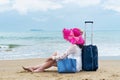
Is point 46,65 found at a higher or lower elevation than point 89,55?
lower

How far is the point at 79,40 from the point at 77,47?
0.55 ft

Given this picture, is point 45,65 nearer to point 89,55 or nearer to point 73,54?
point 73,54

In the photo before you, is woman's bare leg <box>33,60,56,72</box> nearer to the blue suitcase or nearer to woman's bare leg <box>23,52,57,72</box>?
woman's bare leg <box>23,52,57,72</box>

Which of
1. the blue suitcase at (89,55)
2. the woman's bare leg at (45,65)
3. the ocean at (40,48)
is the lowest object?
the ocean at (40,48)

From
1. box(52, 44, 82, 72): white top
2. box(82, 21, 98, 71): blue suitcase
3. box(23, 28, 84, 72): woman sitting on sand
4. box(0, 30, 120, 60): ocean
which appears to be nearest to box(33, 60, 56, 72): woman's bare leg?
box(23, 28, 84, 72): woman sitting on sand

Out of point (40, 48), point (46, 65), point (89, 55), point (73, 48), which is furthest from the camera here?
point (40, 48)

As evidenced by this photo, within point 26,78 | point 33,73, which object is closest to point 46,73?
point 33,73

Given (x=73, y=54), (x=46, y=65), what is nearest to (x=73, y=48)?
(x=73, y=54)

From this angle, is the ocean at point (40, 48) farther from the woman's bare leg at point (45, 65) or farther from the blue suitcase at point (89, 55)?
the blue suitcase at point (89, 55)

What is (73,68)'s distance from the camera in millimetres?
8688

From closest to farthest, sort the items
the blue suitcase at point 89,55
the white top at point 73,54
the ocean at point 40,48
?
the white top at point 73,54 → the blue suitcase at point 89,55 → the ocean at point 40,48

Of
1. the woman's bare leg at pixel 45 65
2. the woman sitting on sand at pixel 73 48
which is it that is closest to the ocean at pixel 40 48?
the woman's bare leg at pixel 45 65

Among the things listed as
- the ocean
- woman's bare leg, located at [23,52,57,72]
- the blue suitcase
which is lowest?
the ocean

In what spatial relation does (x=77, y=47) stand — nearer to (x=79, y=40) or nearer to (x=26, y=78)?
(x=79, y=40)
